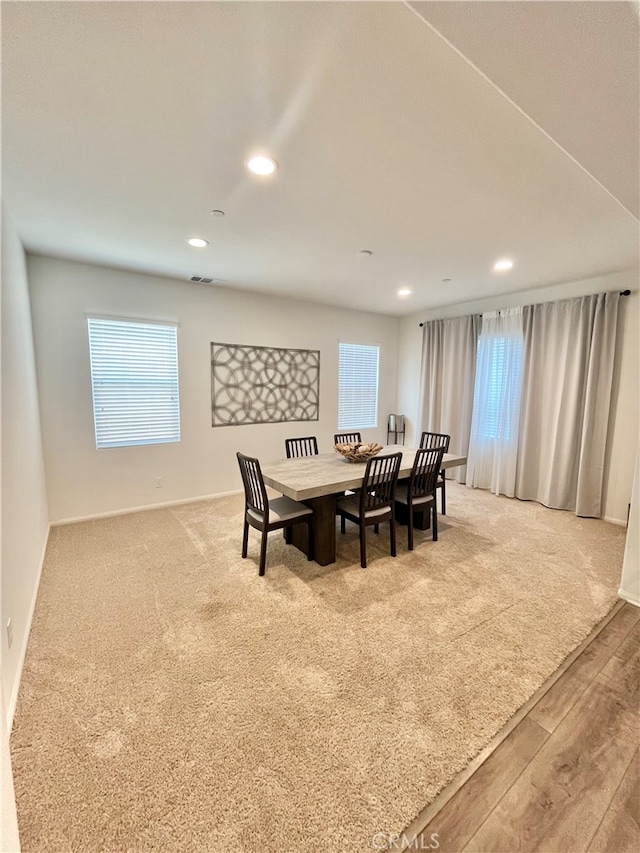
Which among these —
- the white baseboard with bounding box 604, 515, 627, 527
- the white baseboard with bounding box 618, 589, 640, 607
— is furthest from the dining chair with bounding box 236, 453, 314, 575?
the white baseboard with bounding box 604, 515, 627, 527

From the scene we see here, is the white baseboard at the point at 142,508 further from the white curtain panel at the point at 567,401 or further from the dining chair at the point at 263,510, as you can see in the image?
the white curtain panel at the point at 567,401

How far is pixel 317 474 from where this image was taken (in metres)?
2.91

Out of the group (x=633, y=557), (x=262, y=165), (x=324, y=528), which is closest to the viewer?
(x=262, y=165)

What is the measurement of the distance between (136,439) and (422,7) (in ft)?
13.6

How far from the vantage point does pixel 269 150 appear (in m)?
1.78

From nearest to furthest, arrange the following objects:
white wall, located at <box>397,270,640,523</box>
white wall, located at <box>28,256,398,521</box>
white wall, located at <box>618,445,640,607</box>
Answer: white wall, located at <box>618,445,640,607</box> → white wall, located at <box>28,256,398,521</box> → white wall, located at <box>397,270,640,523</box>

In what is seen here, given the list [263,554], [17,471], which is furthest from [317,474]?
[17,471]

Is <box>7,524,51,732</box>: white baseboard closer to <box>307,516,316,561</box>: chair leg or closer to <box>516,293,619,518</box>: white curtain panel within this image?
<box>307,516,316,561</box>: chair leg

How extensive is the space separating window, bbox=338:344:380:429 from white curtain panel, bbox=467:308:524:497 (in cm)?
177

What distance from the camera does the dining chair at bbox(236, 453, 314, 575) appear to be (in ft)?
8.72

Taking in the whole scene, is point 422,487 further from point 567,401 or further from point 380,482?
point 567,401

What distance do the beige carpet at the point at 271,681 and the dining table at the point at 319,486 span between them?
18 cm

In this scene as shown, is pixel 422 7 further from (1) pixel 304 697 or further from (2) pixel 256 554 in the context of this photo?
(2) pixel 256 554

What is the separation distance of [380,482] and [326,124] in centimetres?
234
